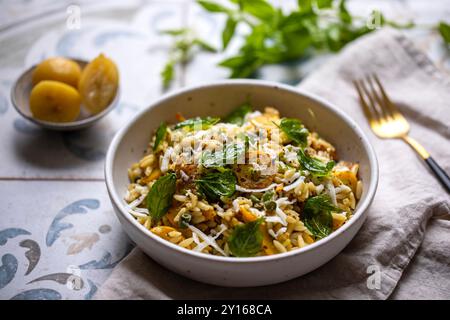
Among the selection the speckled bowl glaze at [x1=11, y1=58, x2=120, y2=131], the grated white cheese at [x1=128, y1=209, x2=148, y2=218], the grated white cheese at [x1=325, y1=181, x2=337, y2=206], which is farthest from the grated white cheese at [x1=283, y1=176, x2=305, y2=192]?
the speckled bowl glaze at [x1=11, y1=58, x2=120, y2=131]

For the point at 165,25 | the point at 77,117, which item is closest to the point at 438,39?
the point at 165,25

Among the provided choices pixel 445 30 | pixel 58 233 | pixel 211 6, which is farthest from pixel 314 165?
pixel 445 30

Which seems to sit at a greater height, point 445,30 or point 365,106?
point 445,30

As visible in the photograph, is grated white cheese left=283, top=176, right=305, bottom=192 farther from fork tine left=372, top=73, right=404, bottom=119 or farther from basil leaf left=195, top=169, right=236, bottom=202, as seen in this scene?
fork tine left=372, top=73, right=404, bottom=119

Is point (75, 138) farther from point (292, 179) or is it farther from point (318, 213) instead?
point (318, 213)

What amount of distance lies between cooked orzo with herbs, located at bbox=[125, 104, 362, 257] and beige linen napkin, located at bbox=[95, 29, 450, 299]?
5.2 inches

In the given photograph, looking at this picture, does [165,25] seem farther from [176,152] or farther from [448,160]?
[448,160]

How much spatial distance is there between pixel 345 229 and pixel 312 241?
0.46 feet

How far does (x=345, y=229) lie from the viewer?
5.41ft

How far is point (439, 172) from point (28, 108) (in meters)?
1.83

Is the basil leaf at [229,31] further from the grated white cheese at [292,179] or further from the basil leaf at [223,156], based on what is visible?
the grated white cheese at [292,179]

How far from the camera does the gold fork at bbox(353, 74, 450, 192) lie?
2.28 meters

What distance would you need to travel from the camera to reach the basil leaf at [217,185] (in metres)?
1.76

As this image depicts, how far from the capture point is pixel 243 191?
1787 mm
